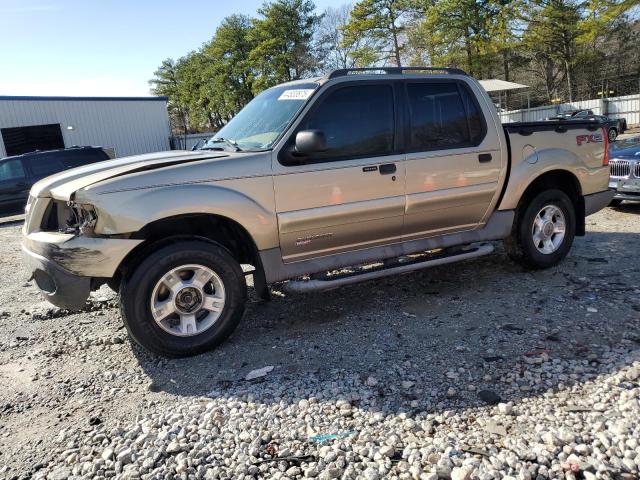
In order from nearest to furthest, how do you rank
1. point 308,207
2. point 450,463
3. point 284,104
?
point 450,463 < point 308,207 < point 284,104

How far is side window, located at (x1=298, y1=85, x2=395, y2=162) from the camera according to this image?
424 cm

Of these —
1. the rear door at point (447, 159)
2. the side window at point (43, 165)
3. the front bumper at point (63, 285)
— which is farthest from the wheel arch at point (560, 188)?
the side window at point (43, 165)

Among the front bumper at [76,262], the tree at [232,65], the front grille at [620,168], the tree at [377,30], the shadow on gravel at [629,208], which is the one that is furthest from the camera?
the tree at [232,65]

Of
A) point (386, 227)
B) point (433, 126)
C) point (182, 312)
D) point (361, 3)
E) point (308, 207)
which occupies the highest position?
point (361, 3)

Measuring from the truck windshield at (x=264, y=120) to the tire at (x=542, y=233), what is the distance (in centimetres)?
262

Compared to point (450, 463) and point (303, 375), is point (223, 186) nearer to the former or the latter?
point (303, 375)

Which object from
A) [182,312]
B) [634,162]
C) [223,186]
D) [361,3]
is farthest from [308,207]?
[361,3]

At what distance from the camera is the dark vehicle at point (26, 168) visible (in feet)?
42.9

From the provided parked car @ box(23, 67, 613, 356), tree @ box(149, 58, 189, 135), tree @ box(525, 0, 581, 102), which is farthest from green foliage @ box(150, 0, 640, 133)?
parked car @ box(23, 67, 613, 356)

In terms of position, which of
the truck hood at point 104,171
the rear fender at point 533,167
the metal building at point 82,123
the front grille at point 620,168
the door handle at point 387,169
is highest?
the metal building at point 82,123

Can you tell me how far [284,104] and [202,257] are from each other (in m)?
1.55

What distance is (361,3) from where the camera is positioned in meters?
39.8

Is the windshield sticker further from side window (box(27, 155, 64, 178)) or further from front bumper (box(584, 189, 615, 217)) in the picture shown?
side window (box(27, 155, 64, 178))

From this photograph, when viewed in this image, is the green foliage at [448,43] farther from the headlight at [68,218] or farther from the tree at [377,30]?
the headlight at [68,218]
